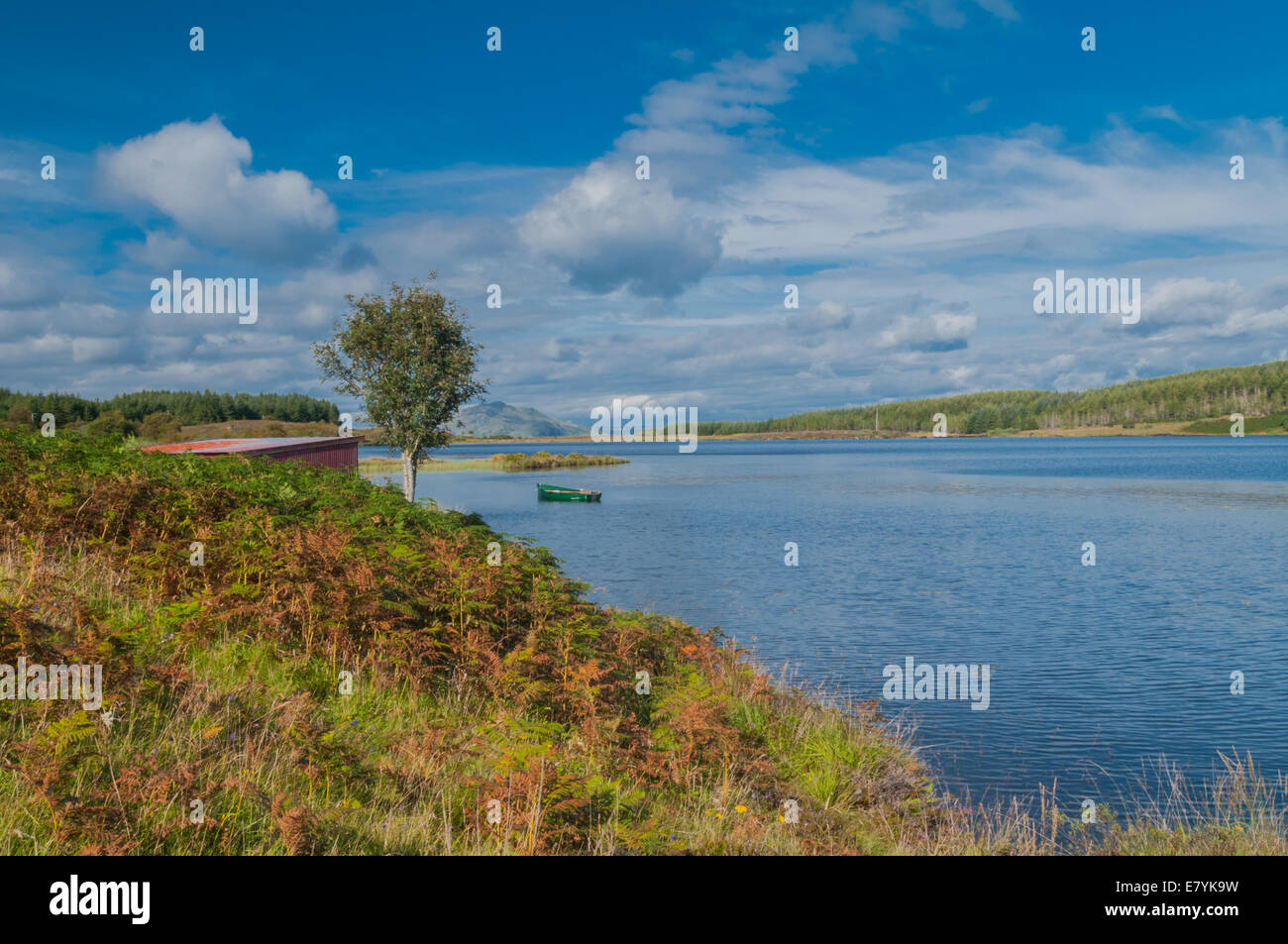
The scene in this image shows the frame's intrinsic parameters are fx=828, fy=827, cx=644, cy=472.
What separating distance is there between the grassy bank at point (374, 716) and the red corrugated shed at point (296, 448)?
1515 centimetres

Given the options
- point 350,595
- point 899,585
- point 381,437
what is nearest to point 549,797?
point 350,595

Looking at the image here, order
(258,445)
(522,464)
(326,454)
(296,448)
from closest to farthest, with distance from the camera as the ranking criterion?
1. (258,445)
2. (296,448)
3. (326,454)
4. (522,464)

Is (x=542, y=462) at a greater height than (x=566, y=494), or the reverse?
(x=542, y=462)

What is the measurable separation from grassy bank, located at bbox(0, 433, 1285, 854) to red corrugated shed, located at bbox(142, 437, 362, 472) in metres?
15.2

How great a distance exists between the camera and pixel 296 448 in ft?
117

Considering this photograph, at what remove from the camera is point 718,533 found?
48281 millimetres

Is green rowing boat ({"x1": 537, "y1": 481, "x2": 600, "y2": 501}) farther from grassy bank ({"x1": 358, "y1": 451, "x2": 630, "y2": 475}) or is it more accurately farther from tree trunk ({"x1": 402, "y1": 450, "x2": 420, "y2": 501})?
grassy bank ({"x1": 358, "y1": 451, "x2": 630, "y2": 475})

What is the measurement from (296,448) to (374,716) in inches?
1137

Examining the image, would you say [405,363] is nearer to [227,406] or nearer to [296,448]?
[296,448]

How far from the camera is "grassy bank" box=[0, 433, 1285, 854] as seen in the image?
6531 millimetres

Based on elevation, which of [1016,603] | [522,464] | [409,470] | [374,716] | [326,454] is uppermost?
[522,464]

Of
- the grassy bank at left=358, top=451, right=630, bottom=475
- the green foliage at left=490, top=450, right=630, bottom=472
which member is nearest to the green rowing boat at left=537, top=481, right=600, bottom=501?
the grassy bank at left=358, top=451, right=630, bottom=475

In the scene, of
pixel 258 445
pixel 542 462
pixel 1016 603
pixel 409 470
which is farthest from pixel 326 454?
pixel 542 462
